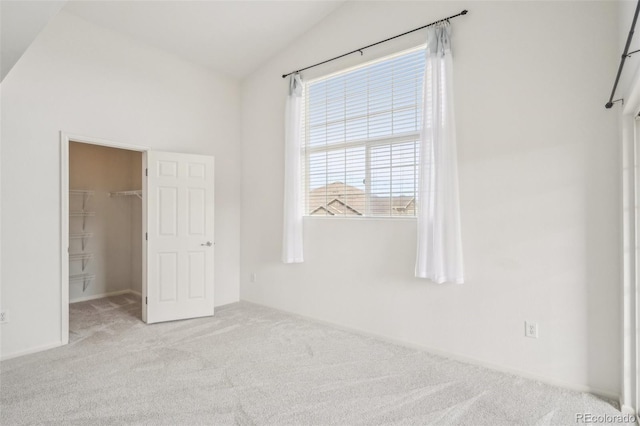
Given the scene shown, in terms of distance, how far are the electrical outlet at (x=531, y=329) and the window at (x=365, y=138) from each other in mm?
1313

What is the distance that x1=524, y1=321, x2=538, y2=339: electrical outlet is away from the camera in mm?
2709

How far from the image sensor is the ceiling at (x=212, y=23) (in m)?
3.45

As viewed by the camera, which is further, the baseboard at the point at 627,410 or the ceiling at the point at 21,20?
the baseboard at the point at 627,410

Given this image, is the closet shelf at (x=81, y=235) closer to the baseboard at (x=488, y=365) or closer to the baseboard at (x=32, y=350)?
the baseboard at (x=32, y=350)

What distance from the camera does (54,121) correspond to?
332 centimetres

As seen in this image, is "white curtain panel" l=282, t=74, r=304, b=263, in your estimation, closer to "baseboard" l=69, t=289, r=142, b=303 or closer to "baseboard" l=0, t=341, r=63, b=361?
"baseboard" l=0, t=341, r=63, b=361

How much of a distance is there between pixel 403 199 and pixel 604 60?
1825mm

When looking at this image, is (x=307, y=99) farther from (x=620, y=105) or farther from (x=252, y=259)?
(x=620, y=105)

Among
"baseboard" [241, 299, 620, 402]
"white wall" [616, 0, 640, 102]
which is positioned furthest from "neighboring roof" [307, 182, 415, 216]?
"white wall" [616, 0, 640, 102]

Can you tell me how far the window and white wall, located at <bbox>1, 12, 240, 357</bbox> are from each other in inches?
66.8

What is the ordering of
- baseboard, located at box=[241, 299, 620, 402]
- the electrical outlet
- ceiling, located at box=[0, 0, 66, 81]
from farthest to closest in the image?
the electrical outlet, baseboard, located at box=[241, 299, 620, 402], ceiling, located at box=[0, 0, 66, 81]

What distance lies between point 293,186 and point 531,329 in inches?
107

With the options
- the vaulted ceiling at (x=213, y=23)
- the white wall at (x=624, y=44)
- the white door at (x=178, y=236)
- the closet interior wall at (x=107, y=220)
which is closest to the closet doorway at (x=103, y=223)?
the closet interior wall at (x=107, y=220)

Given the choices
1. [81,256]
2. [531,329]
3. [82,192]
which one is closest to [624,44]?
[531,329]
